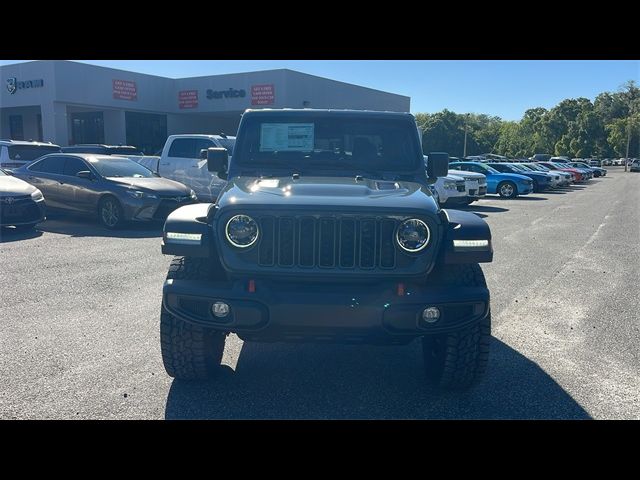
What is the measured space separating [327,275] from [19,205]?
8.75 metres

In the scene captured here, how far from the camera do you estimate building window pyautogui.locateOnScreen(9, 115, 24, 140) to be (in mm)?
34531

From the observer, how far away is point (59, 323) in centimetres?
520

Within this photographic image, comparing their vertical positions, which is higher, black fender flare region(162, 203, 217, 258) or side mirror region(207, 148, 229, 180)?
side mirror region(207, 148, 229, 180)

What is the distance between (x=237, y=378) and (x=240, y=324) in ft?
3.02

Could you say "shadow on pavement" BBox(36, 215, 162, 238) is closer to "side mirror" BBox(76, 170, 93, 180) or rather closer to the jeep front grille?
"side mirror" BBox(76, 170, 93, 180)

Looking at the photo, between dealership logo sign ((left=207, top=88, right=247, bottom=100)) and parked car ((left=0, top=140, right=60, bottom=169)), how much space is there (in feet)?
61.1

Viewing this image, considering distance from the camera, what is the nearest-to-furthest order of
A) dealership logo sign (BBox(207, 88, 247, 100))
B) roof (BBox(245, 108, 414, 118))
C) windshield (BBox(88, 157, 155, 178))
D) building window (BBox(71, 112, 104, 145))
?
roof (BBox(245, 108, 414, 118))
windshield (BBox(88, 157, 155, 178))
dealership logo sign (BBox(207, 88, 247, 100))
building window (BBox(71, 112, 104, 145))

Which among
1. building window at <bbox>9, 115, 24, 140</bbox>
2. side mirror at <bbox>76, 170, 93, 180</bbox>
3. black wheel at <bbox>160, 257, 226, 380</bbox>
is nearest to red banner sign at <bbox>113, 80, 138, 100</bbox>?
building window at <bbox>9, 115, 24, 140</bbox>

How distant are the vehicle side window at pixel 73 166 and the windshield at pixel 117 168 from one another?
0.19 m

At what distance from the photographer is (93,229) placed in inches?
444

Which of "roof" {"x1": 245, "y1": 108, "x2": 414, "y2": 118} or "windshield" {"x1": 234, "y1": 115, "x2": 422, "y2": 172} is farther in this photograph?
"roof" {"x1": 245, "y1": 108, "x2": 414, "y2": 118}

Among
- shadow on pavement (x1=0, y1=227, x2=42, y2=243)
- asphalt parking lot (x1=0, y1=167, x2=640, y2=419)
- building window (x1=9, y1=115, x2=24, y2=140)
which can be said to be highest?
building window (x1=9, y1=115, x2=24, y2=140)
